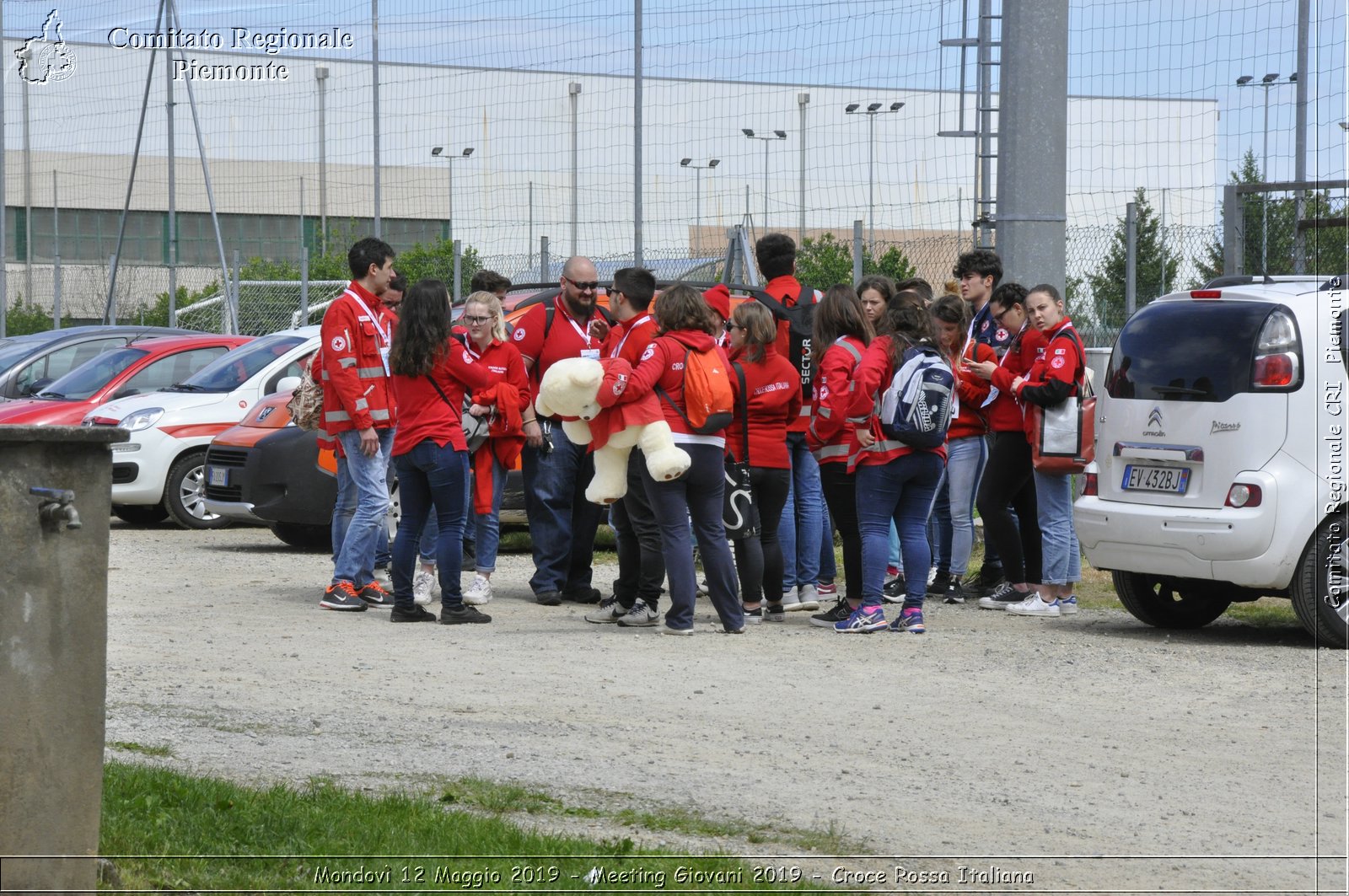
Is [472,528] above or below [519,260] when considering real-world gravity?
below

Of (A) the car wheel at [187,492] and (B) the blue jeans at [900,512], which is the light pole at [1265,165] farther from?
(A) the car wheel at [187,492]

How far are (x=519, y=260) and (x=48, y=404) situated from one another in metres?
5.71

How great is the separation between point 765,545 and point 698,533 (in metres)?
0.81

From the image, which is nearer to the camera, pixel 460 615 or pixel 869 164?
pixel 460 615

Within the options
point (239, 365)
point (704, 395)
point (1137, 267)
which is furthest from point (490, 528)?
point (1137, 267)

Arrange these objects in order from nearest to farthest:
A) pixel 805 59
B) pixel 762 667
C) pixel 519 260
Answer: pixel 762 667 < pixel 805 59 < pixel 519 260

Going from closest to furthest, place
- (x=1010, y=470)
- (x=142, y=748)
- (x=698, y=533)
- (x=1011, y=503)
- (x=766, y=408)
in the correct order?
(x=142, y=748), (x=698, y=533), (x=766, y=408), (x=1010, y=470), (x=1011, y=503)

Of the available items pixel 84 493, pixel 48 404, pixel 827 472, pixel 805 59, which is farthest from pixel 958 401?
pixel 48 404

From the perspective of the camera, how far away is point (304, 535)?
1330 cm

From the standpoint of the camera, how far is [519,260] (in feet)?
63.0

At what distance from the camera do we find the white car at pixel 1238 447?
27.0 ft

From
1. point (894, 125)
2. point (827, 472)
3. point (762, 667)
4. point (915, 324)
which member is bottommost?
point (762, 667)

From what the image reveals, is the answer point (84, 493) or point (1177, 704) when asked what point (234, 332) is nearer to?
point (1177, 704)

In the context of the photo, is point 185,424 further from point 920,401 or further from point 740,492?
point 920,401
